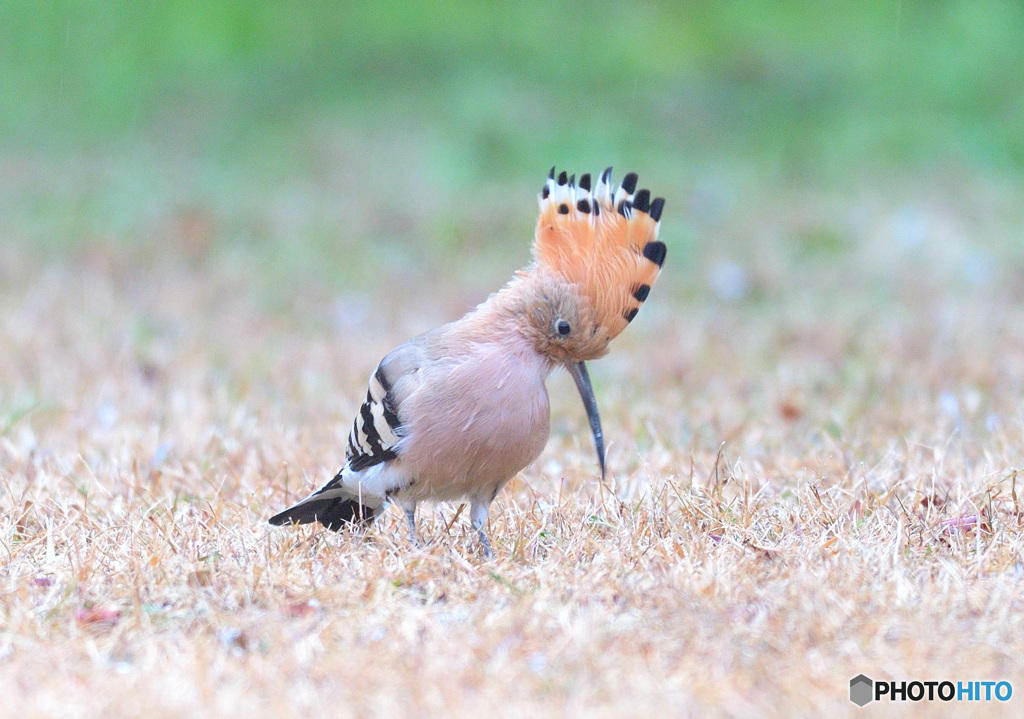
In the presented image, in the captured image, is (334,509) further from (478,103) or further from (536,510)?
(478,103)

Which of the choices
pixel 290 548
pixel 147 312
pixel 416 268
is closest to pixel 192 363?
pixel 147 312

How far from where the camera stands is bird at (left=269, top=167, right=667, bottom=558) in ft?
10.6

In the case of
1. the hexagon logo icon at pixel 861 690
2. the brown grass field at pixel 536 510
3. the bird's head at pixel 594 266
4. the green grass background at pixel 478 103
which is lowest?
the hexagon logo icon at pixel 861 690

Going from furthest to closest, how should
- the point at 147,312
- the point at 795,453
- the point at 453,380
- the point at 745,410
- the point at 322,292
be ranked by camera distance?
1. the point at 322,292
2. the point at 147,312
3. the point at 745,410
4. the point at 795,453
5. the point at 453,380

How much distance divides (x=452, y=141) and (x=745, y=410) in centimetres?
487

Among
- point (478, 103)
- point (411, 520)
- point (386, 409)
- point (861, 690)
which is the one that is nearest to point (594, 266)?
point (386, 409)

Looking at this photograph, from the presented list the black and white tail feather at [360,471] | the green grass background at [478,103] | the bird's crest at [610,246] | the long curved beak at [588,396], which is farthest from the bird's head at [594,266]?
the green grass background at [478,103]

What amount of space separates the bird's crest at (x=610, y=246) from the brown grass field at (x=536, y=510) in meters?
0.55

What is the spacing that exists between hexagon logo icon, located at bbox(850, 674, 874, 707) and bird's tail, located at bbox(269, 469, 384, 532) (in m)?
1.50

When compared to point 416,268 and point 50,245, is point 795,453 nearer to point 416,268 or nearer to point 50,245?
point 416,268

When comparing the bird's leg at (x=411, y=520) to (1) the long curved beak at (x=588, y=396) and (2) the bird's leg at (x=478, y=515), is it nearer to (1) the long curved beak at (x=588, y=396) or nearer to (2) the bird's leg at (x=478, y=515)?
(2) the bird's leg at (x=478, y=515)

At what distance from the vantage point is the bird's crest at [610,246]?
3330mm

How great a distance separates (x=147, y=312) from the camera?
6.52 metres

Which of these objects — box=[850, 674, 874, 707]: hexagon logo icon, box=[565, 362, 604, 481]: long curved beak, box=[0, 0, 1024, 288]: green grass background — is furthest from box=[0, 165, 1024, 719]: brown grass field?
box=[0, 0, 1024, 288]: green grass background
